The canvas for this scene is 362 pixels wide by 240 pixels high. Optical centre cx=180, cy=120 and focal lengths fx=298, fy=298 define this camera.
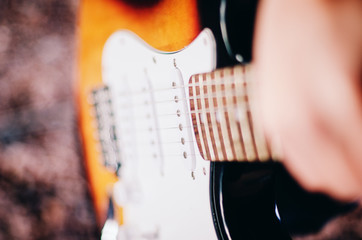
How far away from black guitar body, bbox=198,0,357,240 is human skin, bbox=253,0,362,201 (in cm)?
5

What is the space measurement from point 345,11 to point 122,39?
1.34ft

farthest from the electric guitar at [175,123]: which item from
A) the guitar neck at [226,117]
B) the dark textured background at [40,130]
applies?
the dark textured background at [40,130]

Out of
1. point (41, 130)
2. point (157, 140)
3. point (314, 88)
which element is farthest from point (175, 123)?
point (41, 130)

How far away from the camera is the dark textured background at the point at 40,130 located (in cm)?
94

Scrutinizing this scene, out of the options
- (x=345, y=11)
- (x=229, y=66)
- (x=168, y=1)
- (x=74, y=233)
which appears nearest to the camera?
(x=345, y=11)

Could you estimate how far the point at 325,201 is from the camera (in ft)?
1.35

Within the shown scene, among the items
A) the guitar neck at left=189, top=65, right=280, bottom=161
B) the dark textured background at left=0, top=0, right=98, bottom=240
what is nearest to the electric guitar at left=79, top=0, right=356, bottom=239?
the guitar neck at left=189, top=65, right=280, bottom=161

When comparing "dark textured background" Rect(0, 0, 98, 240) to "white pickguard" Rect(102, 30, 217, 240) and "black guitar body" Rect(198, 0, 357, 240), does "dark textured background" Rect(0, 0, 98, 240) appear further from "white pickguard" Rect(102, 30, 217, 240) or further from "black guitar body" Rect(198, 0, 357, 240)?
"black guitar body" Rect(198, 0, 357, 240)

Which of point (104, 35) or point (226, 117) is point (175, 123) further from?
point (104, 35)

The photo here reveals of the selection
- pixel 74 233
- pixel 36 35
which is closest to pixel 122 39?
pixel 36 35

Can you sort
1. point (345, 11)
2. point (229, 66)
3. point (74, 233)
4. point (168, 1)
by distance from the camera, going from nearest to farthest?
point (345, 11)
point (229, 66)
point (168, 1)
point (74, 233)

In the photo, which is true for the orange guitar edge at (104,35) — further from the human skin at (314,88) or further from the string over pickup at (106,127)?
the human skin at (314,88)

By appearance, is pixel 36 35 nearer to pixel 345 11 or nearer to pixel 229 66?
pixel 229 66

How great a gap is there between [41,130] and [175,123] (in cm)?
67
